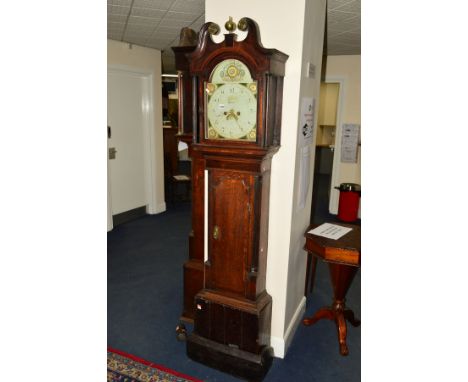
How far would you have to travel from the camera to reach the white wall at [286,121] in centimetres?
192

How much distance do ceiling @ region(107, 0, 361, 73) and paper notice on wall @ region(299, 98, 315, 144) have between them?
0.91 metres

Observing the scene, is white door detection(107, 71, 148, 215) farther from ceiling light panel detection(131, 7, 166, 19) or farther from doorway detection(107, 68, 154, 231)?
ceiling light panel detection(131, 7, 166, 19)

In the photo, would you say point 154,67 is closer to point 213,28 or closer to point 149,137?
point 149,137

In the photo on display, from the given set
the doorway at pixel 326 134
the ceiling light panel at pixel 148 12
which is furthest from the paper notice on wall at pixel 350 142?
the ceiling light panel at pixel 148 12

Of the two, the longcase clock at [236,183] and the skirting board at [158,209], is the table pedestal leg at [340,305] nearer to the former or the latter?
the longcase clock at [236,183]

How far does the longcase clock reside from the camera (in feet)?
5.80

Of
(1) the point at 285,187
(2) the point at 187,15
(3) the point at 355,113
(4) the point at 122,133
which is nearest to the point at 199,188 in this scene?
(1) the point at 285,187

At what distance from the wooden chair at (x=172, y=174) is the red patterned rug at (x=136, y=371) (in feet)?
12.6

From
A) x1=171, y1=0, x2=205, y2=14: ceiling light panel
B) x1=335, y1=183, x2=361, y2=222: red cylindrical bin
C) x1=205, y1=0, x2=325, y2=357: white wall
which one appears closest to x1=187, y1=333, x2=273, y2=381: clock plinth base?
x1=205, y1=0, x2=325, y2=357: white wall

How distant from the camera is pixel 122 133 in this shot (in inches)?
188

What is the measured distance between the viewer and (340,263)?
2.22 metres

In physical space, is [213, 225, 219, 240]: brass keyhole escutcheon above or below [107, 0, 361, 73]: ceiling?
below

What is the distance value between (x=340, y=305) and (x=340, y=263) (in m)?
0.53
